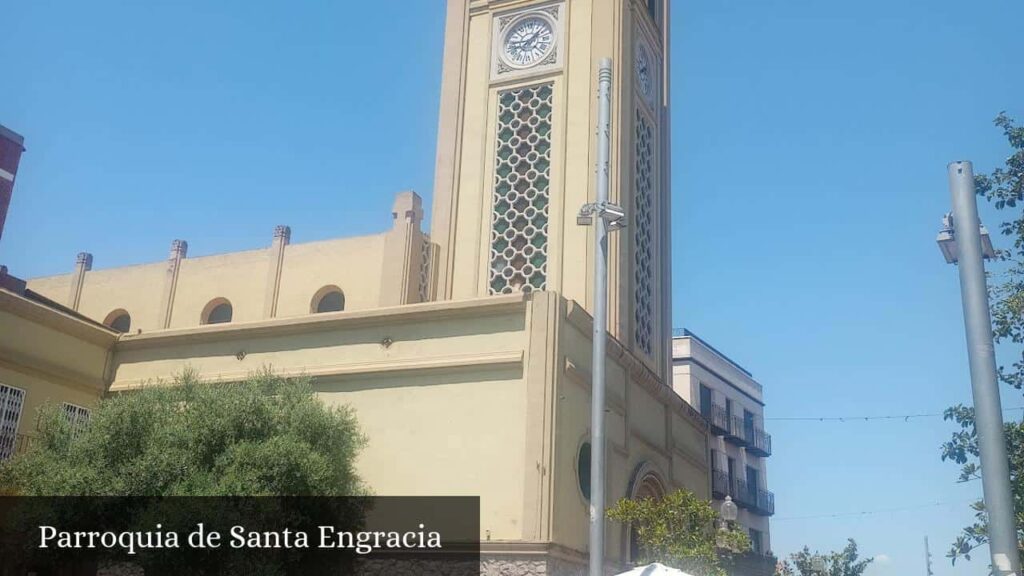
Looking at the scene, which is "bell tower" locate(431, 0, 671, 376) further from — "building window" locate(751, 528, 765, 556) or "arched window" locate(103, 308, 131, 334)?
"building window" locate(751, 528, 765, 556)

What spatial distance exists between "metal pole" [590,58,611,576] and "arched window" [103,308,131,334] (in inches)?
820

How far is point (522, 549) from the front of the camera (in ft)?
52.1

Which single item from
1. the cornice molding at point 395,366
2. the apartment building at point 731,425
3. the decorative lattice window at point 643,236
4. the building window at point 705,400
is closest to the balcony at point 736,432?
the apartment building at point 731,425

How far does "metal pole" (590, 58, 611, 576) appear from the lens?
12.3m

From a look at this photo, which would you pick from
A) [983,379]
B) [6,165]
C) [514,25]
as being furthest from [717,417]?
[983,379]

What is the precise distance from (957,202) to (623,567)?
13.1 m

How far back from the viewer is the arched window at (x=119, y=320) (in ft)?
98.6

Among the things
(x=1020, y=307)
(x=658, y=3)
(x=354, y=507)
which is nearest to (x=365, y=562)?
(x=354, y=507)

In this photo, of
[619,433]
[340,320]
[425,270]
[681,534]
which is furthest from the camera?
[425,270]

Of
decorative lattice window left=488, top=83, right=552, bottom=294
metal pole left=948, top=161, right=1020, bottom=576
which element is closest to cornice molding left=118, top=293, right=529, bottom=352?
decorative lattice window left=488, top=83, right=552, bottom=294

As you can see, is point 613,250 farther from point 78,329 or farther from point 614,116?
point 78,329

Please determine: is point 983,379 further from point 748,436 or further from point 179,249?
point 748,436

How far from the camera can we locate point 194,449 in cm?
1573

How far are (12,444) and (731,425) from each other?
30.5 metres
